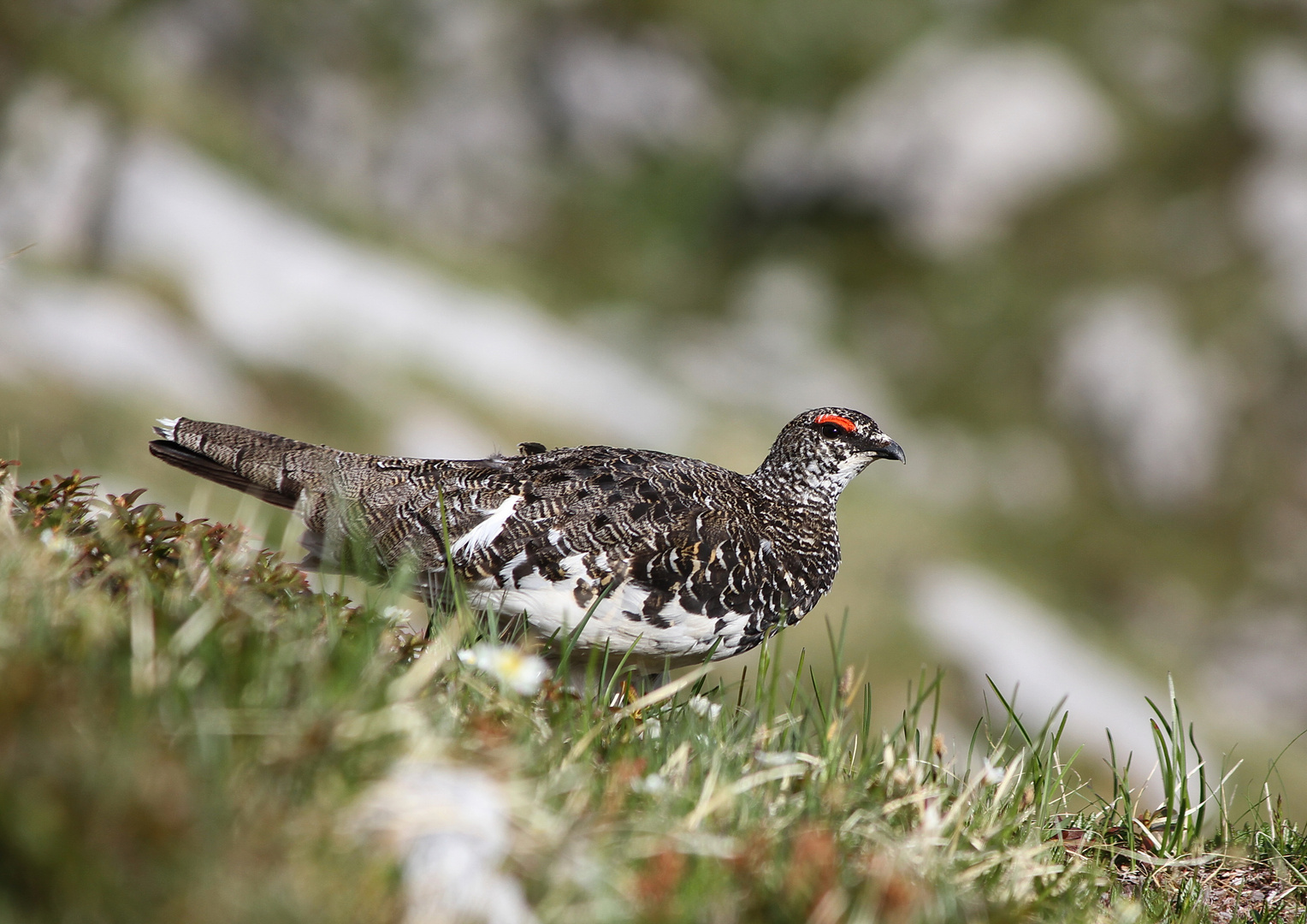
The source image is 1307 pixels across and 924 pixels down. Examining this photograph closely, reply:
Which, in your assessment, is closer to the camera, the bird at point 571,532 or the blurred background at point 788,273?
the bird at point 571,532

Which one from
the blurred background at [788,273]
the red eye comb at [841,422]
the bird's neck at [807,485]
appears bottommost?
the bird's neck at [807,485]

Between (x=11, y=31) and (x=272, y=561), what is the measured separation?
16566 mm

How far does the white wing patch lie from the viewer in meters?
4.62

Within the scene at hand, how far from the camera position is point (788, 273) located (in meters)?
29.2

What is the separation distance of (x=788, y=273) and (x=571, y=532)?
2545 cm

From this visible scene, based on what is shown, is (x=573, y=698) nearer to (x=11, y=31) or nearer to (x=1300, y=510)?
(x=11, y=31)

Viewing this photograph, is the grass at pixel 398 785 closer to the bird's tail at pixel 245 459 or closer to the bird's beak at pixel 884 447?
the bird's tail at pixel 245 459

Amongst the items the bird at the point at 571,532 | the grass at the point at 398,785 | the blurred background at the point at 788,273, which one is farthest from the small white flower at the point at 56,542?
the blurred background at the point at 788,273

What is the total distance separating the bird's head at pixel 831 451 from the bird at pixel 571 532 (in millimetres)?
240

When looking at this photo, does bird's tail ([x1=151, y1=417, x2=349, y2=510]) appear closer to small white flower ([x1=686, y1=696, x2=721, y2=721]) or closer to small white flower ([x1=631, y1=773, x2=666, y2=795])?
small white flower ([x1=686, y1=696, x2=721, y2=721])

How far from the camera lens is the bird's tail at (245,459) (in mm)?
4812

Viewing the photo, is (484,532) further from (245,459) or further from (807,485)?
(807,485)

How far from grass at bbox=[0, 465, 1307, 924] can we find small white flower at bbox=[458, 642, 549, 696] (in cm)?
1

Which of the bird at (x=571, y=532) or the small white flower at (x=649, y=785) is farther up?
the bird at (x=571, y=532)
